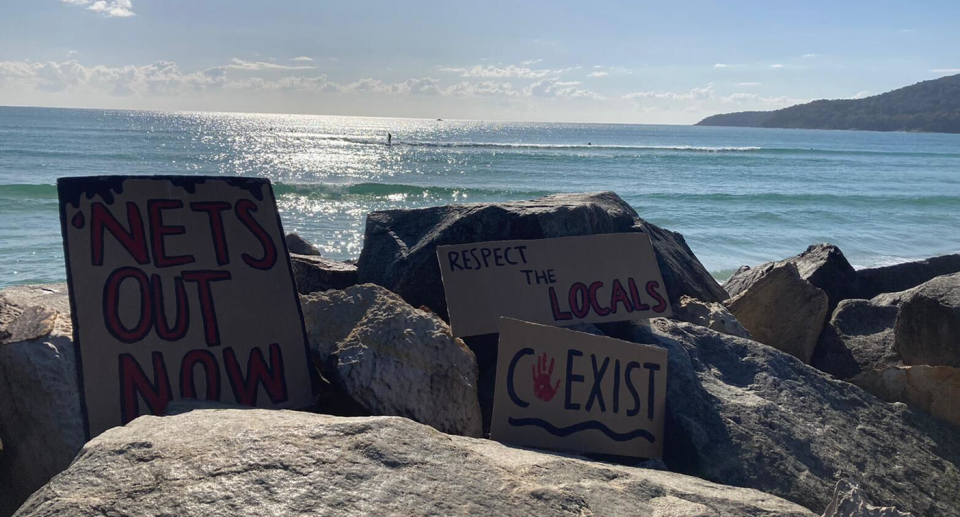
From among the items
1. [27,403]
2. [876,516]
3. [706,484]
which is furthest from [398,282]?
[876,516]

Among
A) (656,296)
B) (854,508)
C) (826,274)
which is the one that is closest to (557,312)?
(656,296)

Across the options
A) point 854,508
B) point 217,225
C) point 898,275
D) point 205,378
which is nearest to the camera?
point 854,508

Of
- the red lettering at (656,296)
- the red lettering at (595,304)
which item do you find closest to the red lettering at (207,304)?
the red lettering at (595,304)

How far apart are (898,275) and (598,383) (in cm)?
435

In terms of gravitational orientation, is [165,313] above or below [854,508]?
above

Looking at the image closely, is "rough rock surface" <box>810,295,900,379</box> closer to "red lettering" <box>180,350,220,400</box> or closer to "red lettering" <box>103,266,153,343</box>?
"red lettering" <box>180,350,220,400</box>

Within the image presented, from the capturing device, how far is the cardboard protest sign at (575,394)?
2.89m

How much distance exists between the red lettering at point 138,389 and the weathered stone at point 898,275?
5.33 meters

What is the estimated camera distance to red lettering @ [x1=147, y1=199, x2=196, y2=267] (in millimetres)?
3048

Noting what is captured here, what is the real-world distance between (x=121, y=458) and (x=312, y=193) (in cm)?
2209

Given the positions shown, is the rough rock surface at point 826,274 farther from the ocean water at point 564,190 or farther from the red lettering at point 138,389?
the ocean water at point 564,190

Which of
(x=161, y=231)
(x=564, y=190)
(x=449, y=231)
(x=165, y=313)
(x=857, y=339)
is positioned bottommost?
(x=564, y=190)

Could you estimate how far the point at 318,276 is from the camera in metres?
4.35

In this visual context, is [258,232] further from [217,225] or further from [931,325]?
[931,325]
